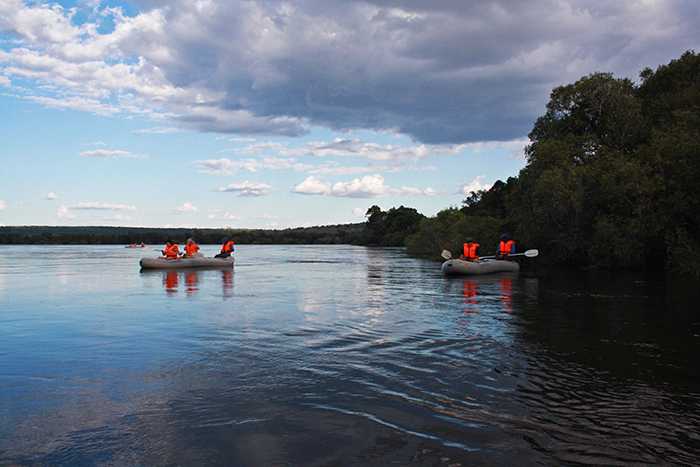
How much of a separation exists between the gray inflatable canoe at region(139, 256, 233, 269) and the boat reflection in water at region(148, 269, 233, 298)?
298mm

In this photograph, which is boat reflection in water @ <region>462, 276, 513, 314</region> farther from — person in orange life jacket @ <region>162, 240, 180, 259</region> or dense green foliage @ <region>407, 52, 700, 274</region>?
person in orange life jacket @ <region>162, 240, 180, 259</region>

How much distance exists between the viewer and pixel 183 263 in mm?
30812

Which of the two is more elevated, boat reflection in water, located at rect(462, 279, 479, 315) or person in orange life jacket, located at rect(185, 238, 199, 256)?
person in orange life jacket, located at rect(185, 238, 199, 256)

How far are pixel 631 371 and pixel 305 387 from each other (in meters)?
4.90

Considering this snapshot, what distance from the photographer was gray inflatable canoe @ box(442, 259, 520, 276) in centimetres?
2600

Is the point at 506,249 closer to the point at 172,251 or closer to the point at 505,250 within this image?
the point at 505,250

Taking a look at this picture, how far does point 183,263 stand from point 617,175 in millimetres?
24869

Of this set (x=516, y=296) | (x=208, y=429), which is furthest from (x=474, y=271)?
(x=208, y=429)

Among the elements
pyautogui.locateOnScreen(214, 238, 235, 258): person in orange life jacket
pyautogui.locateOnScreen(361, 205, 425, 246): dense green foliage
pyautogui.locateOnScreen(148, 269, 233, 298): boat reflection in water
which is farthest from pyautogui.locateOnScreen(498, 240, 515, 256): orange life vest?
pyautogui.locateOnScreen(361, 205, 425, 246): dense green foliage

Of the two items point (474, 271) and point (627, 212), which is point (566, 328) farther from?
point (627, 212)

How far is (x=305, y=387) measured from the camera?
24.9ft

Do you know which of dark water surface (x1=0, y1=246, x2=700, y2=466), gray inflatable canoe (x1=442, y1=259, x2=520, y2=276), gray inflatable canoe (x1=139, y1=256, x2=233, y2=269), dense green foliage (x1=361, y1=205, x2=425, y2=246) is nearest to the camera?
dark water surface (x1=0, y1=246, x2=700, y2=466)

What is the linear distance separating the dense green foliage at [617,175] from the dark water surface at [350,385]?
1487cm

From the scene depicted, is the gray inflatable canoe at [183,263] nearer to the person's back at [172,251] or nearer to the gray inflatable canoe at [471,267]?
the person's back at [172,251]
